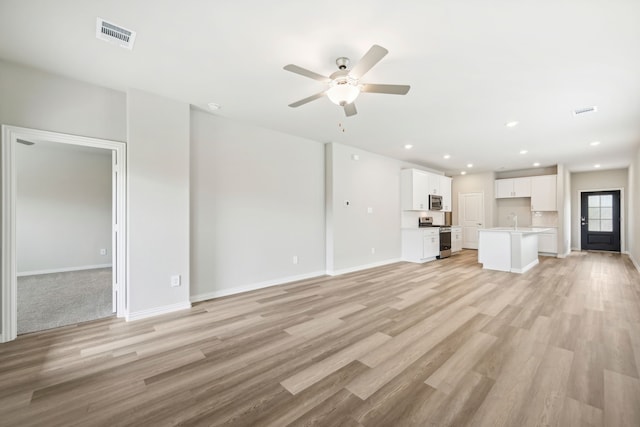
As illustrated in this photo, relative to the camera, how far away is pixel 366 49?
7.64ft

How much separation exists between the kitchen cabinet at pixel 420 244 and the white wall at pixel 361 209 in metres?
0.22

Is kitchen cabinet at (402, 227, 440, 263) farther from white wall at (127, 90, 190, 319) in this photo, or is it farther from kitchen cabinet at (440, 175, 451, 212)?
white wall at (127, 90, 190, 319)

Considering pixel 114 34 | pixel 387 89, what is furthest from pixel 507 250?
pixel 114 34

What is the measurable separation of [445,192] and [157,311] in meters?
7.88

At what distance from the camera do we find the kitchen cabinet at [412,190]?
687 cm

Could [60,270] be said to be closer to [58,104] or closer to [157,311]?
[157,311]

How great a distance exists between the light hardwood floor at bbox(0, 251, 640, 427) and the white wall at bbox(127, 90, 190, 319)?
1.24 feet

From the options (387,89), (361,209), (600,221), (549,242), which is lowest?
(549,242)

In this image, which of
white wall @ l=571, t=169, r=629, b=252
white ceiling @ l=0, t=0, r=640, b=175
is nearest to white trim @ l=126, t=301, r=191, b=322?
white ceiling @ l=0, t=0, r=640, b=175

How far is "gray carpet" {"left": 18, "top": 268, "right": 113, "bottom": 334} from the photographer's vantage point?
3.10m

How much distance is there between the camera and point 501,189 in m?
8.73

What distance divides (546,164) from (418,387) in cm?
852

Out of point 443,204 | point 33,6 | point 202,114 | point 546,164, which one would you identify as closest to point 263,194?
point 202,114

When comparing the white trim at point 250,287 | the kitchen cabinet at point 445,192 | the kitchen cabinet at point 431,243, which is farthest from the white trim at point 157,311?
the kitchen cabinet at point 445,192
